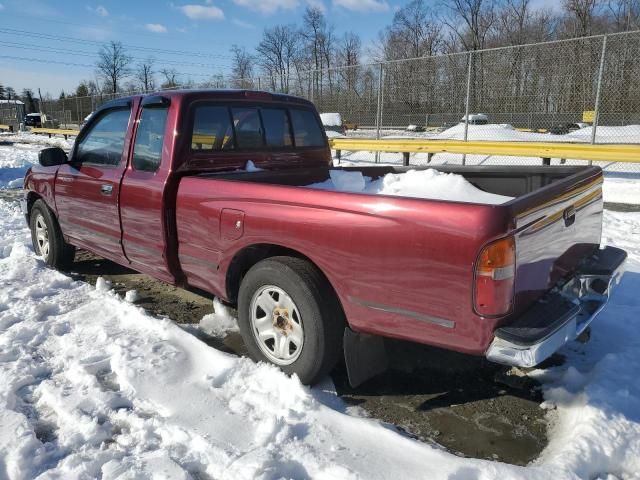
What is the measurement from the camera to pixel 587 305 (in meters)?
2.90

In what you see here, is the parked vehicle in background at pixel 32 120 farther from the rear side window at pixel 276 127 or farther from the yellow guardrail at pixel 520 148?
the rear side window at pixel 276 127

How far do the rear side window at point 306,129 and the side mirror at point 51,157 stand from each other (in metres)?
2.27

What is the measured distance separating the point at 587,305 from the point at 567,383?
0.54 m

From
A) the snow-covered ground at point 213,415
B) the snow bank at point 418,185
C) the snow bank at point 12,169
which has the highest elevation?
the snow bank at point 418,185

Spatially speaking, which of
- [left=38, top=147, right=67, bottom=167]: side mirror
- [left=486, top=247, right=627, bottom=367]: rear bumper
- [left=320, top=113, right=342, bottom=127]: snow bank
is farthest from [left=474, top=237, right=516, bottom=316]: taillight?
[left=320, top=113, right=342, bottom=127]: snow bank

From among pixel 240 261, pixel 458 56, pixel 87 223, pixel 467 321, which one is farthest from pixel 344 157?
pixel 467 321

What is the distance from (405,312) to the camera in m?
2.54

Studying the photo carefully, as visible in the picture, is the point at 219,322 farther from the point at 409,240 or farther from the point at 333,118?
the point at 333,118

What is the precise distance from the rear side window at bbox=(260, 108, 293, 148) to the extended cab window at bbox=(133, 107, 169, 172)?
2.91ft

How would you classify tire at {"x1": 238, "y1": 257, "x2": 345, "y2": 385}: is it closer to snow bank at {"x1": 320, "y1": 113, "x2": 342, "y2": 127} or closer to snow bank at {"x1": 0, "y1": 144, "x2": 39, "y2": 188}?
snow bank at {"x1": 0, "y1": 144, "x2": 39, "y2": 188}

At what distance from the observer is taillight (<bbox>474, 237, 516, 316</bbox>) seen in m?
2.26

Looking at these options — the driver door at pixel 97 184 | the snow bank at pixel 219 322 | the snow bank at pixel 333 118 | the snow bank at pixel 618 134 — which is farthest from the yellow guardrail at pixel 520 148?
the driver door at pixel 97 184

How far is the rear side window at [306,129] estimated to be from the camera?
4730 millimetres

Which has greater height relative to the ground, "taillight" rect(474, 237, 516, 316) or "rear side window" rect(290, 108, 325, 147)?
"rear side window" rect(290, 108, 325, 147)
